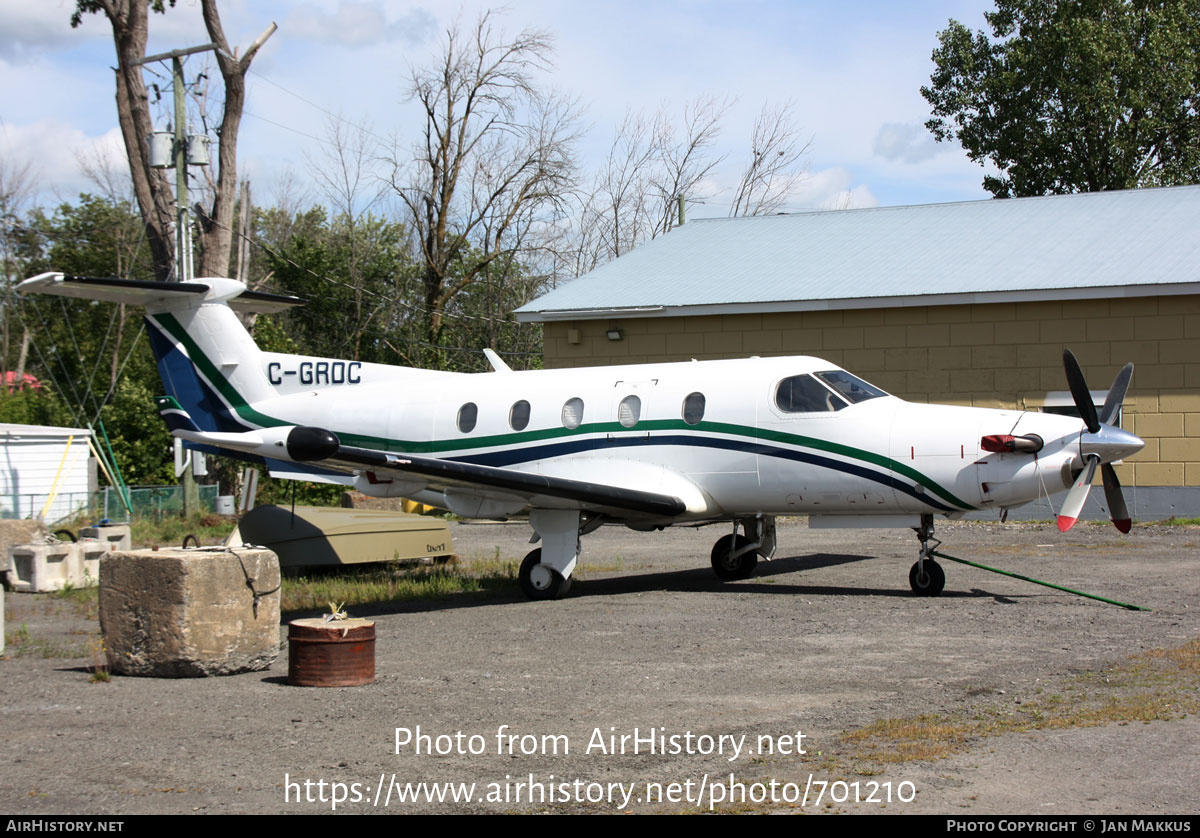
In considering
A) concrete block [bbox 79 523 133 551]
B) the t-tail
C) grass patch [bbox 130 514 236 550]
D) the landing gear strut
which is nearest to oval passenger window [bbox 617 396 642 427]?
the landing gear strut

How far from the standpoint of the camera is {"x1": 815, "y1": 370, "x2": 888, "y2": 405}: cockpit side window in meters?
12.9

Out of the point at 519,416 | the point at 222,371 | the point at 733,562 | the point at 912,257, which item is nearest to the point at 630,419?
the point at 519,416

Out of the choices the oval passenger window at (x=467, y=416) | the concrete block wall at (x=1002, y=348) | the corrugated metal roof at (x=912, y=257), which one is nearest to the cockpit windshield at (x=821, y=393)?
the oval passenger window at (x=467, y=416)

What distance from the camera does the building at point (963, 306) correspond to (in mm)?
20719

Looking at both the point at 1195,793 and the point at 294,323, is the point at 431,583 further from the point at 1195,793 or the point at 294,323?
the point at 294,323

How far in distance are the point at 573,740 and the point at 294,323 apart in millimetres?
38698

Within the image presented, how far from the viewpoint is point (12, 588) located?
14641mm

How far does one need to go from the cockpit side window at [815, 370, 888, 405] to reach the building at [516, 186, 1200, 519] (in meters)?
9.35

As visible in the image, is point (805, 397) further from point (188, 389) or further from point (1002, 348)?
point (1002, 348)

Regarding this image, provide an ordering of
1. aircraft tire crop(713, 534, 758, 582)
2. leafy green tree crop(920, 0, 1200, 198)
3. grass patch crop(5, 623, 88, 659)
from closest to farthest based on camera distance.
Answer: grass patch crop(5, 623, 88, 659), aircraft tire crop(713, 534, 758, 582), leafy green tree crop(920, 0, 1200, 198)

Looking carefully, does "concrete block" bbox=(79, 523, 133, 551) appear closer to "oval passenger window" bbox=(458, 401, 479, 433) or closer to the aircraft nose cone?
"oval passenger window" bbox=(458, 401, 479, 433)

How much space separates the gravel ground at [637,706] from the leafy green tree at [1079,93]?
28.1 metres
